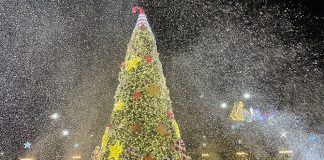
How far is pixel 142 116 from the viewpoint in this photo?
970 cm

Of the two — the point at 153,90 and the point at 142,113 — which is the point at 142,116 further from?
the point at 153,90

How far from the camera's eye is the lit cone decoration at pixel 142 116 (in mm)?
9406

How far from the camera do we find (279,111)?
106 ft

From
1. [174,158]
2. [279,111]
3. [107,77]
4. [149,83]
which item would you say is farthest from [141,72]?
[279,111]

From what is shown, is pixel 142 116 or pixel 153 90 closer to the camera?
pixel 142 116

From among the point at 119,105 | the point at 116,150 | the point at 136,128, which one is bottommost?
the point at 116,150

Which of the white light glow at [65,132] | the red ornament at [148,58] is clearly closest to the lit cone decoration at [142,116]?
the red ornament at [148,58]

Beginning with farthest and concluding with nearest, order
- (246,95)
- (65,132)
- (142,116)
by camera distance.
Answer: (65,132), (246,95), (142,116)

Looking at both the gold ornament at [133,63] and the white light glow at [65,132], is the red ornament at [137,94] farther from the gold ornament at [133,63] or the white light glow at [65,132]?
the white light glow at [65,132]

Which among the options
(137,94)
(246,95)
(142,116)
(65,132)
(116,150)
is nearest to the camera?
(116,150)

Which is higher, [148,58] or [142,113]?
[148,58]

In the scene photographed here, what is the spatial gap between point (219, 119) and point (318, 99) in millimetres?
12010

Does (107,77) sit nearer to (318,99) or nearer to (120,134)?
(120,134)

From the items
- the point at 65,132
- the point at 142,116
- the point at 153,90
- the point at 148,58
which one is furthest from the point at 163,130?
the point at 65,132
